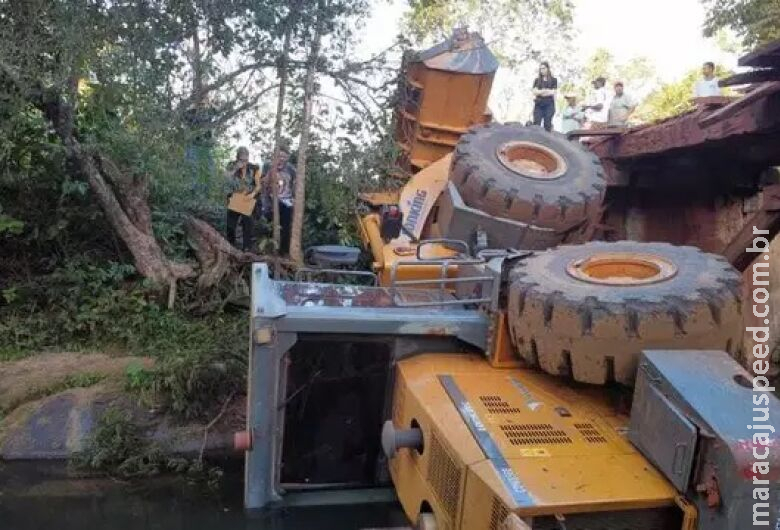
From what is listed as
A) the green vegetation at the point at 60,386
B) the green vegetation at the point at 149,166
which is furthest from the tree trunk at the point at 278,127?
the green vegetation at the point at 60,386

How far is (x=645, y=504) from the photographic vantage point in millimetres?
2816

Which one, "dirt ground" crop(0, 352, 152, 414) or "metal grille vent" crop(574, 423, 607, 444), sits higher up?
"metal grille vent" crop(574, 423, 607, 444)

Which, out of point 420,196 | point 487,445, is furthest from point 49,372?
point 487,445

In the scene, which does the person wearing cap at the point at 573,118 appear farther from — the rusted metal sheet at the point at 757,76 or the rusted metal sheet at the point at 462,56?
the rusted metal sheet at the point at 757,76

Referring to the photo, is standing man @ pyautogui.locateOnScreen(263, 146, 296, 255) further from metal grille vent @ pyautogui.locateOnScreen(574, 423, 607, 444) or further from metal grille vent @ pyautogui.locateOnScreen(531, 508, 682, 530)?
metal grille vent @ pyautogui.locateOnScreen(531, 508, 682, 530)

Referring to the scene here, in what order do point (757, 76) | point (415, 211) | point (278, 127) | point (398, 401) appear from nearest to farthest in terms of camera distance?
point (398, 401) < point (757, 76) < point (415, 211) < point (278, 127)

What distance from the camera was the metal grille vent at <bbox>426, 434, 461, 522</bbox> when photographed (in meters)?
3.13

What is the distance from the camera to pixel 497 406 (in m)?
3.50

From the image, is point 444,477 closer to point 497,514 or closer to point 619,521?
point 497,514

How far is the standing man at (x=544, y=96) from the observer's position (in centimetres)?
995

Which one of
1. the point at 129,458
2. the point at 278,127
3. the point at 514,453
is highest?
the point at 278,127

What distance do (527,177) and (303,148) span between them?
2.90 meters

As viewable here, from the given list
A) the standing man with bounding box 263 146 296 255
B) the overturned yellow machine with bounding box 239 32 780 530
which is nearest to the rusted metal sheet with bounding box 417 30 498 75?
the overturned yellow machine with bounding box 239 32 780 530

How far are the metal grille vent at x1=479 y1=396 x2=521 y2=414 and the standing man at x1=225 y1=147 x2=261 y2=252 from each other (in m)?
5.46
